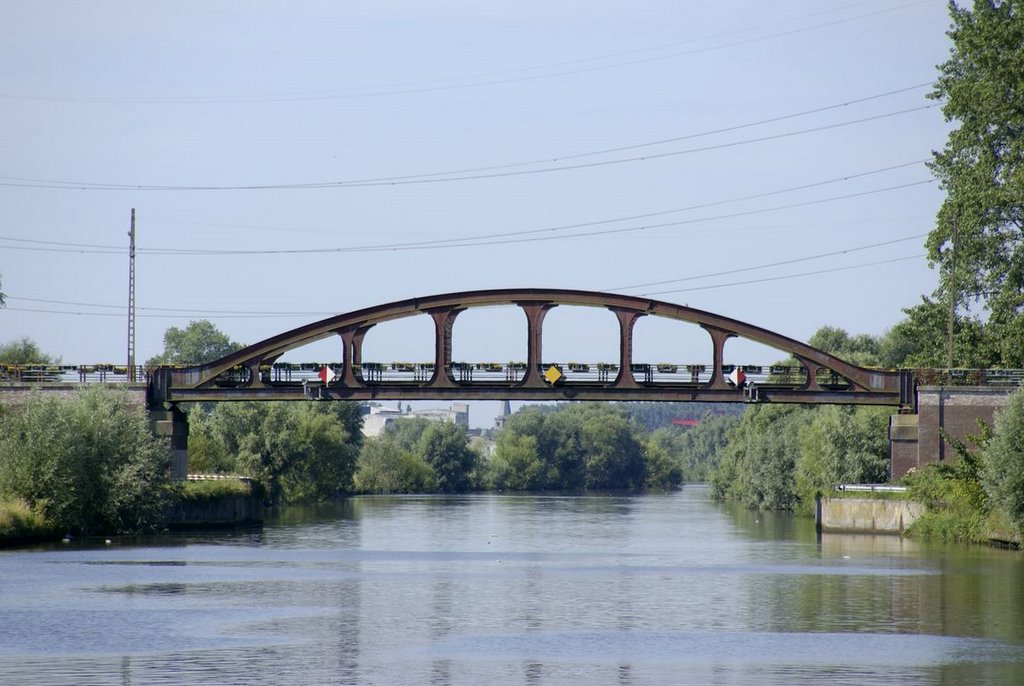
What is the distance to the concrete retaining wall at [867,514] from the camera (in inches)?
3009

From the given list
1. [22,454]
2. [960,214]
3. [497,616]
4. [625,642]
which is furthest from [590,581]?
[960,214]

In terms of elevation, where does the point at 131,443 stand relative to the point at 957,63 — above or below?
below

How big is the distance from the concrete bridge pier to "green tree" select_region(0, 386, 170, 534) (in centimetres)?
710

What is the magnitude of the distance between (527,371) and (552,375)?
57.0 inches

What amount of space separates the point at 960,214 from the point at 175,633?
2390 inches

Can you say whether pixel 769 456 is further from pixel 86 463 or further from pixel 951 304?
pixel 86 463

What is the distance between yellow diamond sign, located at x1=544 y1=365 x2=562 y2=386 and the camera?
83.6 metres

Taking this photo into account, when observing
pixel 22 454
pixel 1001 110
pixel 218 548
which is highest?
pixel 1001 110

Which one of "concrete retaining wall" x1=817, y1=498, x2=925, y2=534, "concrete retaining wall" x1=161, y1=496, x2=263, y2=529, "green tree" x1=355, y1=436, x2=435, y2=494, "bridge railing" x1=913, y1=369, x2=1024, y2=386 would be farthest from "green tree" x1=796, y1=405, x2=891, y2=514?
"green tree" x1=355, y1=436, x2=435, y2=494

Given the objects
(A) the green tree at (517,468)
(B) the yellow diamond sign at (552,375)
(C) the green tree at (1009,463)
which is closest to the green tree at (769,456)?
(B) the yellow diamond sign at (552,375)

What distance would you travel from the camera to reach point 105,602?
4466cm

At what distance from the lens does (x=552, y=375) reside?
8362 cm

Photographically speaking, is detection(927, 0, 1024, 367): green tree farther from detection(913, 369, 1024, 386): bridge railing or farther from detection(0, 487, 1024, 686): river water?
detection(0, 487, 1024, 686): river water

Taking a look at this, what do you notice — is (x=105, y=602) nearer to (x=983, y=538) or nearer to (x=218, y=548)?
(x=218, y=548)
